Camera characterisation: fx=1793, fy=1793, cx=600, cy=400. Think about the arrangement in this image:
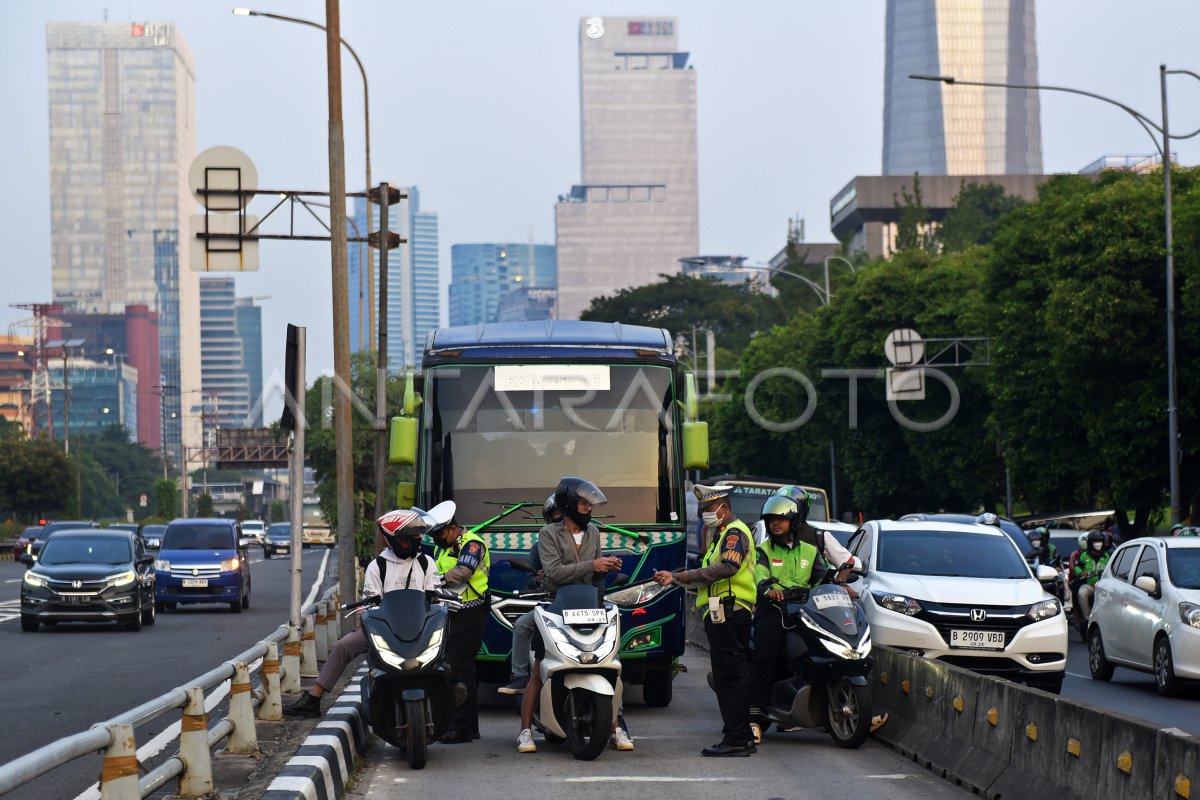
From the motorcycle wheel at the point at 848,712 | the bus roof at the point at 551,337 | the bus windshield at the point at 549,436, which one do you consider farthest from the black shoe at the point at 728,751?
the bus roof at the point at 551,337

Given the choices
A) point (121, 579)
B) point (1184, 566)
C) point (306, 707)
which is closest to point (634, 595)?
point (306, 707)

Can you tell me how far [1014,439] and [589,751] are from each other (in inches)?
1494

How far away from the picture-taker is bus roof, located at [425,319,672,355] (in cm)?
1581

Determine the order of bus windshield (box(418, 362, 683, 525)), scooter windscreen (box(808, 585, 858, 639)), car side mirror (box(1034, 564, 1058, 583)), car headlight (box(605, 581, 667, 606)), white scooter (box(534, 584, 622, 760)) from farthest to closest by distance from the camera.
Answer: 1. car side mirror (box(1034, 564, 1058, 583))
2. bus windshield (box(418, 362, 683, 525))
3. car headlight (box(605, 581, 667, 606))
4. scooter windscreen (box(808, 585, 858, 639))
5. white scooter (box(534, 584, 622, 760))

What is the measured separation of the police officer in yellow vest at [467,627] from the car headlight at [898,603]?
441 centimetres

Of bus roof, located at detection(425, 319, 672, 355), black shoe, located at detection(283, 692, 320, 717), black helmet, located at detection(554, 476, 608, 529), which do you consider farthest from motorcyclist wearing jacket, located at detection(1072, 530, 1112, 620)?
black shoe, located at detection(283, 692, 320, 717)

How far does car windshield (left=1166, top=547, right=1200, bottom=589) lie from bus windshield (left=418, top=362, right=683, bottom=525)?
A: 5943 millimetres

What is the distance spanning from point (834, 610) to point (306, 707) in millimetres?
3824

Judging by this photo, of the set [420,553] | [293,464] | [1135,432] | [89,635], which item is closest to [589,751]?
[420,553]

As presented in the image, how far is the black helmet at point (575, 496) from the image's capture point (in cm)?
1198

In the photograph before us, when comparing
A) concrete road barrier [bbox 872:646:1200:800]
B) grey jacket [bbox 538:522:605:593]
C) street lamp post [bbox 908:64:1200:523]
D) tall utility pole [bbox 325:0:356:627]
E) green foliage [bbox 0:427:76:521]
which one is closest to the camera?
concrete road barrier [bbox 872:646:1200:800]

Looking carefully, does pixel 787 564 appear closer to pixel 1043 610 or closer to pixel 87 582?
pixel 1043 610

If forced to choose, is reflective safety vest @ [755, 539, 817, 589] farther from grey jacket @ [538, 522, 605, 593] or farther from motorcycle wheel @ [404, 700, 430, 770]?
motorcycle wheel @ [404, 700, 430, 770]

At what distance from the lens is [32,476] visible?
94812 mm
